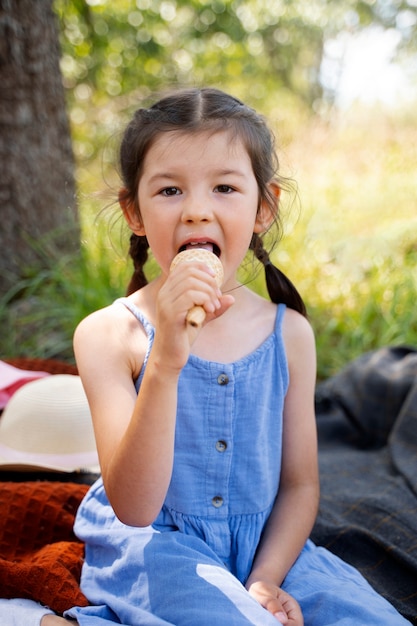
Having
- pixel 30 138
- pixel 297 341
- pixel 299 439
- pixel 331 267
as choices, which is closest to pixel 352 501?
pixel 299 439

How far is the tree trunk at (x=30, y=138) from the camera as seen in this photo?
3.55 m

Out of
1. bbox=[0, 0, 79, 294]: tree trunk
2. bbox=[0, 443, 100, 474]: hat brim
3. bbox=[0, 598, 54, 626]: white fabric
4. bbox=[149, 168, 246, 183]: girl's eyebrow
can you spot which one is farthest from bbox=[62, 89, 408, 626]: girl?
bbox=[0, 0, 79, 294]: tree trunk

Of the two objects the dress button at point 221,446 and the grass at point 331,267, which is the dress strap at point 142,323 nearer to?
the dress button at point 221,446

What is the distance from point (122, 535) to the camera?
148cm

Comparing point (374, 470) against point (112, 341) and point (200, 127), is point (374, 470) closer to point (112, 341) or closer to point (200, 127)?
point (112, 341)

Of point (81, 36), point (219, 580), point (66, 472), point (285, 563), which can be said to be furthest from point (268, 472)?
point (81, 36)

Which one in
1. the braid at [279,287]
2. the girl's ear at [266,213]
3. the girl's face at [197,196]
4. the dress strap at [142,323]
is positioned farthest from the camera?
the braid at [279,287]

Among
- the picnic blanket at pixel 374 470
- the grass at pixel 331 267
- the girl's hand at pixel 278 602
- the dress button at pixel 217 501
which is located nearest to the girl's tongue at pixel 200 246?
the dress button at pixel 217 501

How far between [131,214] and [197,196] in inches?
11.1

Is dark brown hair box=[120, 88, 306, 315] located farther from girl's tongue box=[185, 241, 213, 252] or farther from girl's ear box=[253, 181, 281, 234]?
girl's tongue box=[185, 241, 213, 252]

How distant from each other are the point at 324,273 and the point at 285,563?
3037 millimetres

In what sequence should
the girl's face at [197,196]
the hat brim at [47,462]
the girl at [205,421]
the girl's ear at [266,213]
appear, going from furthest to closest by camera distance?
the hat brim at [47,462], the girl's ear at [266,213], the girl's face at [197,196], the girl at [205,421]

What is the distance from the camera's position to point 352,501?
83.0 inches

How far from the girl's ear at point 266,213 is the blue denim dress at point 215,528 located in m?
0.22
